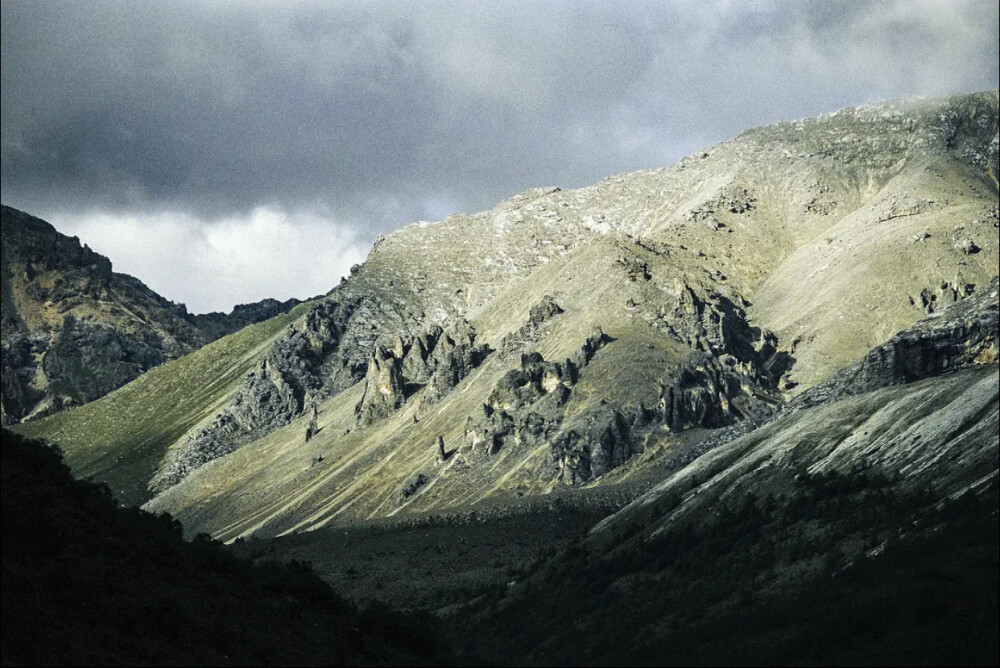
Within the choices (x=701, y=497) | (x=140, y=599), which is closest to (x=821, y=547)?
(x=701, y=497)

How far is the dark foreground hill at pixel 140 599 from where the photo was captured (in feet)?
109

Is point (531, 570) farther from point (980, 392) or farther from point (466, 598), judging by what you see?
point (980, 392)

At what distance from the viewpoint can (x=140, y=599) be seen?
37.4m

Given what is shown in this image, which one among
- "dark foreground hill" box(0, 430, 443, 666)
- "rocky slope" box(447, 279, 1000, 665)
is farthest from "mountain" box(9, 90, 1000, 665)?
"dark foreground hill" box(0, 430, 443, 666)

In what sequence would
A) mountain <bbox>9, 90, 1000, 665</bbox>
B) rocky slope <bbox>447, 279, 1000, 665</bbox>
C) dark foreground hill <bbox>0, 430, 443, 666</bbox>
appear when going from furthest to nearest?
1. mountain <bbox>9, 90, 1000, 665</bbox>
2. rocky slope <bbox>447, 279, 1000, 665</bbox>
3. dark foreground hill <bbox>0, 430, 443, 666</bbox>

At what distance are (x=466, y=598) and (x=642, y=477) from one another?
4921 cm

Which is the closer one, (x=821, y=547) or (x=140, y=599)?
(x=140, y=599)

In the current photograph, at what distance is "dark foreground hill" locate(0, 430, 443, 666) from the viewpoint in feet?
109

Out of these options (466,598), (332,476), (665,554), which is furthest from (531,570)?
(332,476)

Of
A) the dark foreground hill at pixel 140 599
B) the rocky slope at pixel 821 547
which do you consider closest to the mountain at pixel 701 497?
the rocky slope at pixel 821 547

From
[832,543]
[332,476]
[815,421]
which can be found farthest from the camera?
[332,476]

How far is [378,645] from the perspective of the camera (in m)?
46.9

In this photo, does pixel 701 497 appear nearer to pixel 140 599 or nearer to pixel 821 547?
pixel 821 547

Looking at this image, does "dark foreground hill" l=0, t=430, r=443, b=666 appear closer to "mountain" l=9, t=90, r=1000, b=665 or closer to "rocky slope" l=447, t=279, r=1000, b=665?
"rocky slope" l=447, t=279, r=1000, b=665
